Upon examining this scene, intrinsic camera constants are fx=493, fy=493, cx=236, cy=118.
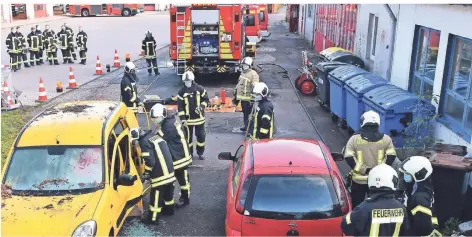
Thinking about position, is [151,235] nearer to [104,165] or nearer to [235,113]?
[104,165]

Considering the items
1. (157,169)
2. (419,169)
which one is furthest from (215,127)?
(419,169)

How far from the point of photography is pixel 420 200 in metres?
4.57

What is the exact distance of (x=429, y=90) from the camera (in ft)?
32.5

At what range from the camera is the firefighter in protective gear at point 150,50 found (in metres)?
17.9

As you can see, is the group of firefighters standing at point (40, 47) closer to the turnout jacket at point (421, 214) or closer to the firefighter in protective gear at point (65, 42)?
the firefighter in protective gear at point (65, 42)

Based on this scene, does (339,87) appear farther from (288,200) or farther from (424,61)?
(288,200)

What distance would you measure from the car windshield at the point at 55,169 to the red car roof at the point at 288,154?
194 centimetres

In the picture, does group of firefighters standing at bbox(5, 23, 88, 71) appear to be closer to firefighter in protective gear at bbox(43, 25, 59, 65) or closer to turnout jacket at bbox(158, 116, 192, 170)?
firefighter in protective gear at bbox(43, 25, 59, 65)

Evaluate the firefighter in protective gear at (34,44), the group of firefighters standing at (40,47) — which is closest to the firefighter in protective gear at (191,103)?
the group of firefighters standing at (40,47)

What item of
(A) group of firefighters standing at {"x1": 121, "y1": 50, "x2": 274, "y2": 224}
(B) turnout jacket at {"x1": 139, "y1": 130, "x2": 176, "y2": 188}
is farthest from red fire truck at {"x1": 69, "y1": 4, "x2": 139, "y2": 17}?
(B) turnout jacket at {"x1": 139, "y1": 130, "x2": 176, "y2": 188}

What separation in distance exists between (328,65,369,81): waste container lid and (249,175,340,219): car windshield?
717cm

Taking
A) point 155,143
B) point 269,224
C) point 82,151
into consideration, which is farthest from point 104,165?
point 269,224

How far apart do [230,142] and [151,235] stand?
15.2 ft

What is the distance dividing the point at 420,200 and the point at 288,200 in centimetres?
126
